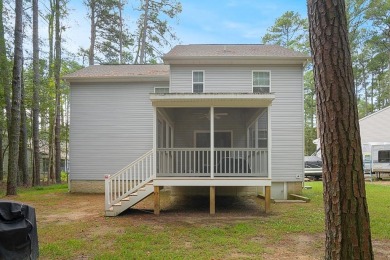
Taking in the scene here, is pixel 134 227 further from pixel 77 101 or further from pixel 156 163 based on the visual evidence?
pixel 77 101

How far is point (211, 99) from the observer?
8.84 m

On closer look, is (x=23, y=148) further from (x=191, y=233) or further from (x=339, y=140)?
(x=339, y=140)

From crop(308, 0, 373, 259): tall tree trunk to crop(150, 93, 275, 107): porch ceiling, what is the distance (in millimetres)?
6087

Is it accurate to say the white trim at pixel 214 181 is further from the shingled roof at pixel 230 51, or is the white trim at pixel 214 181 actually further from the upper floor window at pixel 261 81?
the shingled roof at pixel 230 51

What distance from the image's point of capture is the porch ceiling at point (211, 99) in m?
8.69

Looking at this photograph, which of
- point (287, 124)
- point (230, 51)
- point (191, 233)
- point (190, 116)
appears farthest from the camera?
point (230, 51)

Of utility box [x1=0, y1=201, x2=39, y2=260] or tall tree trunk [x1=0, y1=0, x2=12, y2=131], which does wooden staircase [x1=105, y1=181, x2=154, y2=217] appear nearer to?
utility box [x1=0, y1=201, x2=39, y2=260]

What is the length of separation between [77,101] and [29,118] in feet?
34.0

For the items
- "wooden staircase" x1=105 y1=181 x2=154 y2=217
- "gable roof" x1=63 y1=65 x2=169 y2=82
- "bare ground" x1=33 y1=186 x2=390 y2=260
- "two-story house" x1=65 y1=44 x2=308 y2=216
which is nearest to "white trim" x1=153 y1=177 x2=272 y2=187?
"wooden staircase" x1=105 y1=181 x2=154 y2=217

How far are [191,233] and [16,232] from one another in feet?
11.7

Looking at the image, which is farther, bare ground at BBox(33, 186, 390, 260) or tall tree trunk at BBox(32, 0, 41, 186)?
tall tree trunk at BBox(32, 0, 41, 186)

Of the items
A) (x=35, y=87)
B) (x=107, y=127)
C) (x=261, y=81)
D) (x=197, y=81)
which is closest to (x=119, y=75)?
(x=107, y=127)

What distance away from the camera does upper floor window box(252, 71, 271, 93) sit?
12953 mm

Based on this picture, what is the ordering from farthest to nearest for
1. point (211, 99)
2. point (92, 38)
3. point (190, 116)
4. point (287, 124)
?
point (92, 38), point (190, 116), point (287, 124), point (211, 99)
